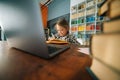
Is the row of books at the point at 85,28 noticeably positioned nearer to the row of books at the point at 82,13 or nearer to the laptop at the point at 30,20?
the row of books at the point at 82,13

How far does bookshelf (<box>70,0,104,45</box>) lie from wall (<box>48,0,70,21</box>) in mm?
440

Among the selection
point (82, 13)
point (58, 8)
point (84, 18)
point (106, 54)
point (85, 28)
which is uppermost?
point (58, 8)

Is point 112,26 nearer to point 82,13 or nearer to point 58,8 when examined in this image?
point 82,13

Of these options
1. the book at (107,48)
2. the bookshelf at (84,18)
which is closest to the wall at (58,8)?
the bookshelf at (84,18)

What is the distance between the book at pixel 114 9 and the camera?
0.17 m

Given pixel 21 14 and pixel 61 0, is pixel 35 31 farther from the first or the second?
pixel 61 0

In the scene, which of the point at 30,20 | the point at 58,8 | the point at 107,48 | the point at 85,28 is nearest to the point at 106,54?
the point at 107,48

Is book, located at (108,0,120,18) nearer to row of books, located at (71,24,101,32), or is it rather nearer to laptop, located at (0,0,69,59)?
laptop, located at (0,0,69,59)

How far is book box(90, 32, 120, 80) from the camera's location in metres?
0.17

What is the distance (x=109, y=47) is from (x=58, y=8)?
5.69m

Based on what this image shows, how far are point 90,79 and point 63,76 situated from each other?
0.05 m

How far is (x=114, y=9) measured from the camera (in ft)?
0.59

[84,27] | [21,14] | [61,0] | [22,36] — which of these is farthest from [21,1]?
[61,0]

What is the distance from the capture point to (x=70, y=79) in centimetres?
23
